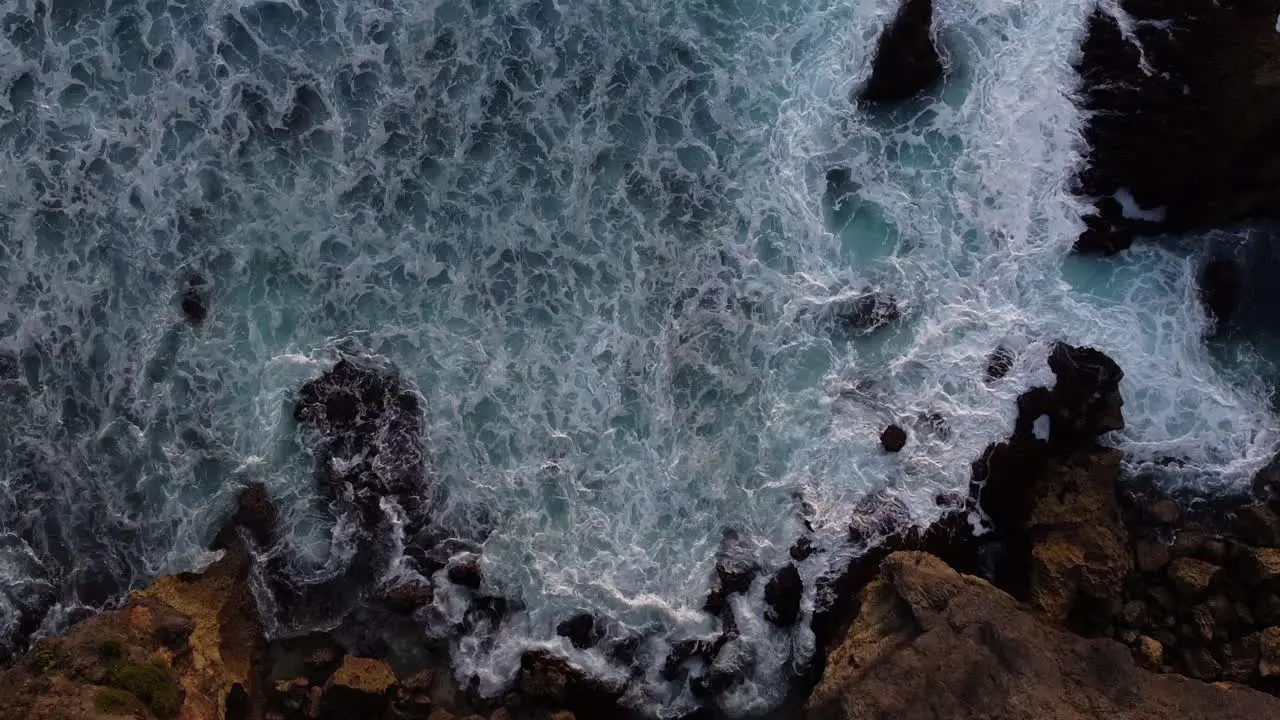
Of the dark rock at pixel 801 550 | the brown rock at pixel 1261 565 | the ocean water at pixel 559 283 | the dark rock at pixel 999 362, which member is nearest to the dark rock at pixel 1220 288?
the ocean water at pixel 559 283

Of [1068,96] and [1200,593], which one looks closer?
[1200,593]

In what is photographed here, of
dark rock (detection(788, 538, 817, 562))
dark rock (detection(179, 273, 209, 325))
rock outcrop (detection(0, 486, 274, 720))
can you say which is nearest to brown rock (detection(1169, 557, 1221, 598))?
dark rock (detection(788, 538, 817, 562))

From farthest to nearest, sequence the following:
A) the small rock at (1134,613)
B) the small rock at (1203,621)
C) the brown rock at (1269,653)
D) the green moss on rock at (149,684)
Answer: the small rock at (1134,613)
the small rock at (1203,621)
the brown rock at (1269,653)
the green moss on rock at (149,684)

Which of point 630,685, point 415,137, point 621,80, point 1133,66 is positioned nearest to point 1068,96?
point 1133,66

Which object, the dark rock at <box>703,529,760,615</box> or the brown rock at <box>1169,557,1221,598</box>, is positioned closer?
the brown rock at <box>1169,557,1221,598</box>

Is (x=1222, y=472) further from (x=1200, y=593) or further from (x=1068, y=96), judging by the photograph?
(x=1068, y=96)

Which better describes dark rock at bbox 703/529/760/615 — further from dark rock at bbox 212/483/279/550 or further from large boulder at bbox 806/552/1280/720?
dark rock at bbox 212/483/279/550

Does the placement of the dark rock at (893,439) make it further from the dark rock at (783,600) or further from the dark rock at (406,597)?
the dark rock at (406,597)
